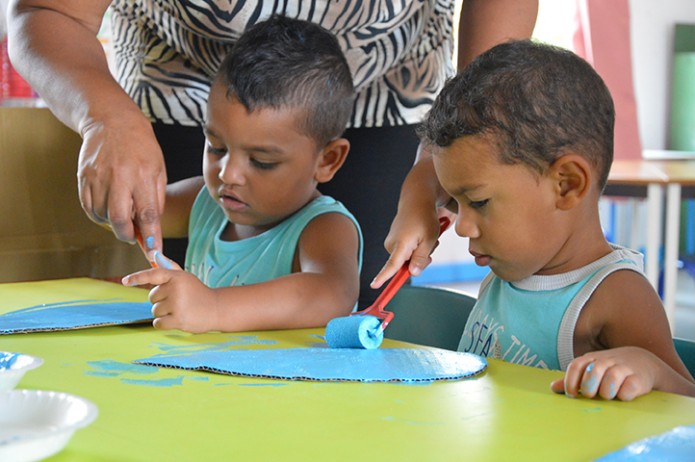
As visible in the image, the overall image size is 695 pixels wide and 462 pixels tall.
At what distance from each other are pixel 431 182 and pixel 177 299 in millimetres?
350

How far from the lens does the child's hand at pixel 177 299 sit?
108 cm

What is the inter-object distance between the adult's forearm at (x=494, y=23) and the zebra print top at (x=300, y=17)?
0.44 feet

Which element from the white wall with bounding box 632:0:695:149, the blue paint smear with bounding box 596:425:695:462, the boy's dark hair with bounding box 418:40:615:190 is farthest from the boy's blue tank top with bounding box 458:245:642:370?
the white wall with bounding box 632:0:695:149

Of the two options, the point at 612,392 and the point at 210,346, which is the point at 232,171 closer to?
the point at 210,346

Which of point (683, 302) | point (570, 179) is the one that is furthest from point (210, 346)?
point (683, 302)

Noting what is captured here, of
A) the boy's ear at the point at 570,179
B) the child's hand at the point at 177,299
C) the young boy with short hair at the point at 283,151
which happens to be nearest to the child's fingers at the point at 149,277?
the child's hand at the point at 177,299

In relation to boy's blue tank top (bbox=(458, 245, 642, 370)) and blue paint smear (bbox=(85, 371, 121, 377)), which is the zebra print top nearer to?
boy's blue tank top (bbox=(458, 245, 642, 370))

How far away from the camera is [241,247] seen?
4.97ft

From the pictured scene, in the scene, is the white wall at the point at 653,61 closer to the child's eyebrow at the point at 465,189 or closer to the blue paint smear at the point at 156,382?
the child's eyebrow at the point at 465,189

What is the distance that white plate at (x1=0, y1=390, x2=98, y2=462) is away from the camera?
0.54m

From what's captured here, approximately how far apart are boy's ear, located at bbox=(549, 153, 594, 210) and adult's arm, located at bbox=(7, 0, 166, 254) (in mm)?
434

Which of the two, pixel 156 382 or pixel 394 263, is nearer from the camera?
pixel 156 382

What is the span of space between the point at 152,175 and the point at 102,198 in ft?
0.20

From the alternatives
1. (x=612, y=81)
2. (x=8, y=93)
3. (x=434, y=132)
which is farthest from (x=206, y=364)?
(x=612, y=81)
